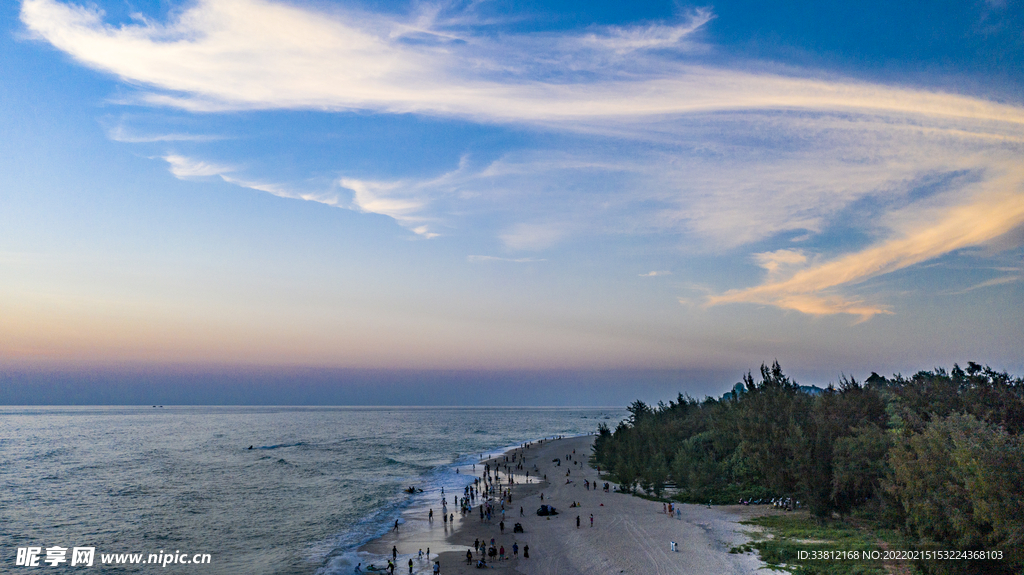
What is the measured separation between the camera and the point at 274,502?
2311 inches

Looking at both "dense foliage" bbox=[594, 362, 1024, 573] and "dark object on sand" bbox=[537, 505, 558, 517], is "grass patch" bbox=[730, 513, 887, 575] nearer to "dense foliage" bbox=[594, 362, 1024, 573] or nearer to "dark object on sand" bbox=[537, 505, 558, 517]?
"dense foliage" bbox=[594, 362, 1024, 573]

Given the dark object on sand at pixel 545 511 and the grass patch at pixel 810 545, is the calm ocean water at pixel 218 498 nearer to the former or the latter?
the dark object on sand at pixel 545 511

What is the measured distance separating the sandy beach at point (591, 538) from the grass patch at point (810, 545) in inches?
49.9

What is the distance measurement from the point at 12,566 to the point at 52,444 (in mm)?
126188

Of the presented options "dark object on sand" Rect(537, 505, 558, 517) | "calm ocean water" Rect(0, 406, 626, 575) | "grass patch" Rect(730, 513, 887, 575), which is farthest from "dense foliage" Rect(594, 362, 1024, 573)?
"calm ocean water" Rect(0, 406, 626, 575)

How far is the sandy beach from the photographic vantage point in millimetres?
30953

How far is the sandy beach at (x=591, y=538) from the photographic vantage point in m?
31.0

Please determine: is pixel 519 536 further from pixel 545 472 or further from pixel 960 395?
pixel 545 472

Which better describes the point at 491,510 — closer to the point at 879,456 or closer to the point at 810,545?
the point at 810,545

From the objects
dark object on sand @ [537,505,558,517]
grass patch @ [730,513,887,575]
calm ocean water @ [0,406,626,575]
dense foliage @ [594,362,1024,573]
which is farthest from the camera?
dark object on sand @ [537,505,558,517]

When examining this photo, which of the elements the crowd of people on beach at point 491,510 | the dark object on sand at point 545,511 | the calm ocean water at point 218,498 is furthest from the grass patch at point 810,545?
the calm ocean water at point 218,498

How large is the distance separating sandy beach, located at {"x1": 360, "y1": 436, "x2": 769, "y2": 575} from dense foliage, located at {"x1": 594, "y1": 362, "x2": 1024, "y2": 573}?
503cm

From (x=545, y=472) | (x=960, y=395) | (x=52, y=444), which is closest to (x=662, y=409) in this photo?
(x=545, y=472)

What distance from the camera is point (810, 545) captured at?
96.4 ft
